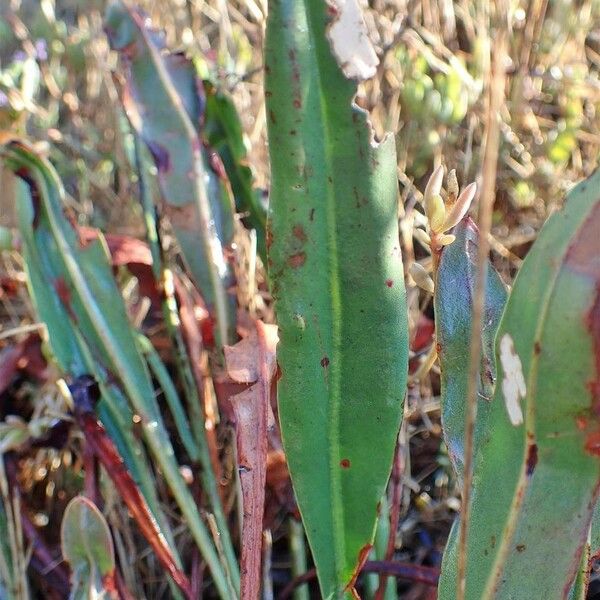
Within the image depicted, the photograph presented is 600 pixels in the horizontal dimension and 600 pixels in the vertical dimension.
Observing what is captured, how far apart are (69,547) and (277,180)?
1.16ft

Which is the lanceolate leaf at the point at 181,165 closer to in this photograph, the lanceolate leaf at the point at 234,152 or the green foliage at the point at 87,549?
the lanceolate leaf at the point at 234,152

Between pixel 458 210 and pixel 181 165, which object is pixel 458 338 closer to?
pixel 458 210

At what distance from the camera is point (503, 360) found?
40 cm

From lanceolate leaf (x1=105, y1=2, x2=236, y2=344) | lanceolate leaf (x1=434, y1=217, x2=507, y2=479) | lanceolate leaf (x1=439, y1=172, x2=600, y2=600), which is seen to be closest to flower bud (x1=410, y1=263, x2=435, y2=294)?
lanceolate leaf (x1=434, y1=217, x2=507, y2=479)

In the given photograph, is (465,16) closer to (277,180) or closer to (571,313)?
(277,180)

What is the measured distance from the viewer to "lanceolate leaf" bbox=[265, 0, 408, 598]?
1.76 ft

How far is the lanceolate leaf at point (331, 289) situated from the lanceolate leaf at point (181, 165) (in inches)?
10.6

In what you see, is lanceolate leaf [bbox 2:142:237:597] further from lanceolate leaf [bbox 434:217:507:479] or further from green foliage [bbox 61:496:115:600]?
lanceolate leaf [bbox 434:217:507:479]

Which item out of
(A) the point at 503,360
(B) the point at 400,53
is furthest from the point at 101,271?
(B) the point at 400,53

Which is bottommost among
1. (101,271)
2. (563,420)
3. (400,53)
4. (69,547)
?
(69,547)

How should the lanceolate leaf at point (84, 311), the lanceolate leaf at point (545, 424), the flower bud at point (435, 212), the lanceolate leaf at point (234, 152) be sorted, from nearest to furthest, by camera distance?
the lanceolate leaf at point (545, 424) → the flower bud at point (435, 212) → the lanceolate leaf at point (84, 311) → the lanceolate leaf at point (234, 152)

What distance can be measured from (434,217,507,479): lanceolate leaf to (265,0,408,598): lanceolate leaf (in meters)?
0.03

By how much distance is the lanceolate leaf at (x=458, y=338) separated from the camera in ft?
1.73

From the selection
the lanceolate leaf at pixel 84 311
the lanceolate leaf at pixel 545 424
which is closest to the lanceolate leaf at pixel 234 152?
the lanceolate leaf at pixel 84 311
